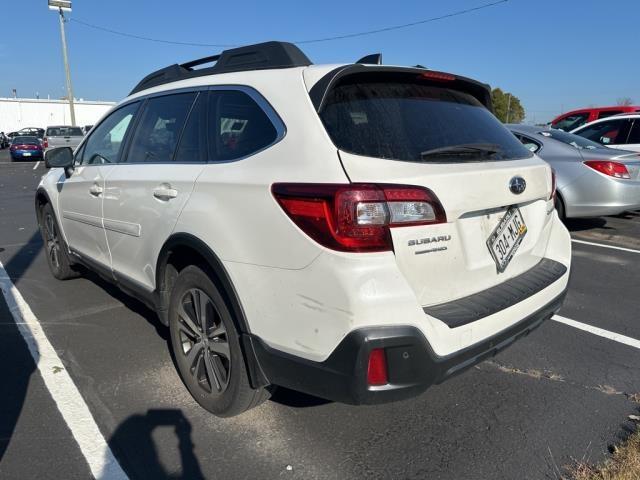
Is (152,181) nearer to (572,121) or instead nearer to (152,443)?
(152,443)

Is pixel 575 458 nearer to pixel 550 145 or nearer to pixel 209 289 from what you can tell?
pixel 209 289

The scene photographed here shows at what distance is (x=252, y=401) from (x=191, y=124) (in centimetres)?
160

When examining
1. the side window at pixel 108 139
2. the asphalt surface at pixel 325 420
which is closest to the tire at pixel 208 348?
the asphalt surface at pixel 325 420

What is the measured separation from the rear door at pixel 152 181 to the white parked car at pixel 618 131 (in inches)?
336

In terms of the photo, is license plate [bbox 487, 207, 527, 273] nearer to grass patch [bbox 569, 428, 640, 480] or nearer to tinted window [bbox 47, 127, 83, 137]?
grass patch [bbox 569, 428, 640, 480]

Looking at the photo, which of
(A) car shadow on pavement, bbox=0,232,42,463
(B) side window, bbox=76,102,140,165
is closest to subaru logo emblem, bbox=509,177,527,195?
(B) side window, bbox=76,102,140,165

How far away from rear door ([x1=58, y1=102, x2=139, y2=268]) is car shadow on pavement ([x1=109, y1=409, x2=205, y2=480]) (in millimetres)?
1426

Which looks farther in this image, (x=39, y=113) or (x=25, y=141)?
(x=39, y=113)

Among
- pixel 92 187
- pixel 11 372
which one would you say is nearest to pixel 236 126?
pixel 92 187

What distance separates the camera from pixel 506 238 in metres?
2.50

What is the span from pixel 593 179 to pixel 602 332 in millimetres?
3612

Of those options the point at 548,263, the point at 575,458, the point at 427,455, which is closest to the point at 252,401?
the point at 427,455

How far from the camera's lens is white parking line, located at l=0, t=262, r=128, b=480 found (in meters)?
2.39

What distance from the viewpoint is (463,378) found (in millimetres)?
3172
